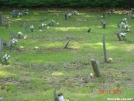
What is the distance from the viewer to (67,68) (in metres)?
11.6

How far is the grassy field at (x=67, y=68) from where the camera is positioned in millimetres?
8930

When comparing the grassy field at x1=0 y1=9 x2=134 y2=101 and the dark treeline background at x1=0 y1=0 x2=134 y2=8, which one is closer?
the grassy field at x1=0 y1=9 x2=134 y2=101

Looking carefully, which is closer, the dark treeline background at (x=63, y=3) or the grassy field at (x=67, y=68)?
the grassy field at (x=67, y=68)

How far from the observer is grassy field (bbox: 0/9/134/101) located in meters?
8.93

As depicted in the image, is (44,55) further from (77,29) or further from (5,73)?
(77,29)

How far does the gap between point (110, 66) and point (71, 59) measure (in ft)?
6.04

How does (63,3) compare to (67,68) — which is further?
(63,3)

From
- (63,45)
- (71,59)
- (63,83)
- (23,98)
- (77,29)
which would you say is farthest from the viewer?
(77,29)

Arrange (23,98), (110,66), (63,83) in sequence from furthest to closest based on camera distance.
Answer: (110,66)
(63,83)
(23,98)

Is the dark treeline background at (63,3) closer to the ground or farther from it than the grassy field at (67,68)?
farther from it

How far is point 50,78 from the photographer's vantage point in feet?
33.9

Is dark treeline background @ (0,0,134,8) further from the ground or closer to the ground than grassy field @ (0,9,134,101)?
further from the ground

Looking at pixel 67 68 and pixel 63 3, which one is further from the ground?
pixel 63 3

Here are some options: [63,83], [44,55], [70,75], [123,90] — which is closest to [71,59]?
[44,55]
